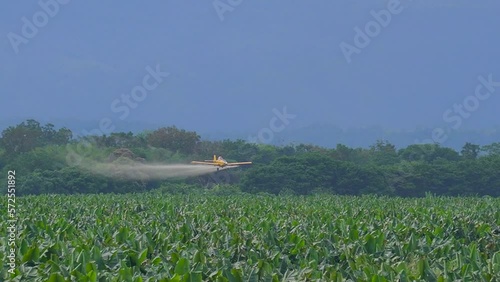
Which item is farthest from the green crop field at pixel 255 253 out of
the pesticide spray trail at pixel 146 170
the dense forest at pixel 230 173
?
the pesticide spray trail at pixel 146 170

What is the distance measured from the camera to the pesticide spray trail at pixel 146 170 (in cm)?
7069

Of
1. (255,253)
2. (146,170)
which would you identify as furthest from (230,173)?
(255,253)

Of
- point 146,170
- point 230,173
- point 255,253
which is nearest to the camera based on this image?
point 255,253

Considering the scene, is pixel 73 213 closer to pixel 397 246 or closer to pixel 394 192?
pixel 397 246

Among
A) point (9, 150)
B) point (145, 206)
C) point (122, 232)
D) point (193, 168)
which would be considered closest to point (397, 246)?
point (122, 232)

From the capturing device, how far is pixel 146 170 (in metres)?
75.2

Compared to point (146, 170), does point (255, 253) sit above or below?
below

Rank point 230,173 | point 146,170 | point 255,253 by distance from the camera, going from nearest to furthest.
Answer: point 255,253 → point 146,170 → point 230,173

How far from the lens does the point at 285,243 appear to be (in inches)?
530

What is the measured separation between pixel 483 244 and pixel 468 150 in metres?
89.3

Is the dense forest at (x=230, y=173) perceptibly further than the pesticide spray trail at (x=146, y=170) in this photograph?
No

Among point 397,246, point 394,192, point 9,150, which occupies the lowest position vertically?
point 397,246

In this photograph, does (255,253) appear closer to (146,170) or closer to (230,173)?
Answer: (146,170)

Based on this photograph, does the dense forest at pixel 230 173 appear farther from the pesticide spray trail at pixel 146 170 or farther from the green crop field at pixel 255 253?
the green crop field at pixel 255 253
